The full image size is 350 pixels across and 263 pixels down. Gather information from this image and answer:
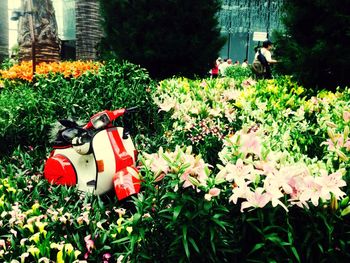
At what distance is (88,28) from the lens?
9781mm

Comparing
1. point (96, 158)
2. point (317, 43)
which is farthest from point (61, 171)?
point (317, 43)

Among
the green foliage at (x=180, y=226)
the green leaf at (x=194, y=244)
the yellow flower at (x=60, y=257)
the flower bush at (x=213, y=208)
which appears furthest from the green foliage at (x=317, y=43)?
the yellow flower at (x=60, y=257)

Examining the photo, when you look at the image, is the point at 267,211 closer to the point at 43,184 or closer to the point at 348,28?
the point at 43,184

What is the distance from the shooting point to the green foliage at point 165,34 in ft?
24.6

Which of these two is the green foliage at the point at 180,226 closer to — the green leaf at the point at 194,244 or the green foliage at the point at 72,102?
the green leaf at the point at 194,244

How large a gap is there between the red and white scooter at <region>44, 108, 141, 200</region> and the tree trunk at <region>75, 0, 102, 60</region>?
21.4ft

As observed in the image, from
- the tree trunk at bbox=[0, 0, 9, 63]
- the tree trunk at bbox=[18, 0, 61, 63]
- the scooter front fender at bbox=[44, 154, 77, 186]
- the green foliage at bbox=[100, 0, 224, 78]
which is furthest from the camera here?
the tree trunk at bbox=[0, 0, 9, 63]

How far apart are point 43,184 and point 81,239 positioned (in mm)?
1022

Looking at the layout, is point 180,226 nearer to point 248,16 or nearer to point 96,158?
point 96,158

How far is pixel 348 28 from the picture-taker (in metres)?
5.57

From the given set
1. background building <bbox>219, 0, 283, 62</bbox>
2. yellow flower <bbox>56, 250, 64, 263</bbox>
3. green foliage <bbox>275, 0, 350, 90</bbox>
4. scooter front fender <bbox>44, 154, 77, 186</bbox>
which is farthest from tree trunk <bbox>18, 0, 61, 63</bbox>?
background building <bbox>219, 0, 283, 62</bbox>

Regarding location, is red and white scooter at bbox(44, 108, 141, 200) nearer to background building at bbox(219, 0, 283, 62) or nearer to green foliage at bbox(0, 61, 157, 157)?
green foliage at bbox(0, 61, 157, 157)

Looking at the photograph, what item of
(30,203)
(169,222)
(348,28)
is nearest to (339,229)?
(169,222)

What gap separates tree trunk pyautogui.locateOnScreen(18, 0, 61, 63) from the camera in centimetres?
1080
